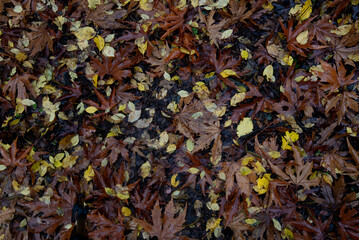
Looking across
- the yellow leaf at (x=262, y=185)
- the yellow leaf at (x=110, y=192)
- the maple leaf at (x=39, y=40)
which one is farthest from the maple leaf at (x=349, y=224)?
the maple leaf at (x=39, y=40)

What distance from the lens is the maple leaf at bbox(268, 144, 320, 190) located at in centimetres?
184

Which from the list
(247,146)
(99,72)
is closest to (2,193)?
(99,72)

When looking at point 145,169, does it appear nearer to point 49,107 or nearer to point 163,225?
point 163,225

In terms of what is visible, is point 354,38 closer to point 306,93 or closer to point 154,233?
point 306,93

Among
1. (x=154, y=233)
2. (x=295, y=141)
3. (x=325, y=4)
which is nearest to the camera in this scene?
(x=154, y=233)

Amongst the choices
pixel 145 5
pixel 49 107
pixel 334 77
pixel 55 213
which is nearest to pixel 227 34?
pixel 145 5

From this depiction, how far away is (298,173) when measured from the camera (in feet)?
6.07

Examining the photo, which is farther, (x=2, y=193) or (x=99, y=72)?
(x=99, y=72)

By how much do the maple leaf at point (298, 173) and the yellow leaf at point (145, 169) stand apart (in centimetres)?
102

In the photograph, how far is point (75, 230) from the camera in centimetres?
187

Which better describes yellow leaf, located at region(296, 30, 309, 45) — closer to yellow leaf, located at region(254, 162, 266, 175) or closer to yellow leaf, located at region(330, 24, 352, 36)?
yellow leaf, located at region(330, 24, 352, 36)

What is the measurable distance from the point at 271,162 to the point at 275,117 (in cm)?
39

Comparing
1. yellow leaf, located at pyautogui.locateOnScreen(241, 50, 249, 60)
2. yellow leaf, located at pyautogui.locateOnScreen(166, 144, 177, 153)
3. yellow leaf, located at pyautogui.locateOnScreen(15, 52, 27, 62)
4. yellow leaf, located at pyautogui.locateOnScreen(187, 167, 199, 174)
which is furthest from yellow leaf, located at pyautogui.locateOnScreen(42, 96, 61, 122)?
yellow leaf, located at pyautogui.locateOnScreen(241, 50, 249, 60)

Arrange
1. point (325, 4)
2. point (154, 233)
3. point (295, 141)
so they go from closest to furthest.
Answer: point (154, 233), point (295, 141), point (325, 4)
